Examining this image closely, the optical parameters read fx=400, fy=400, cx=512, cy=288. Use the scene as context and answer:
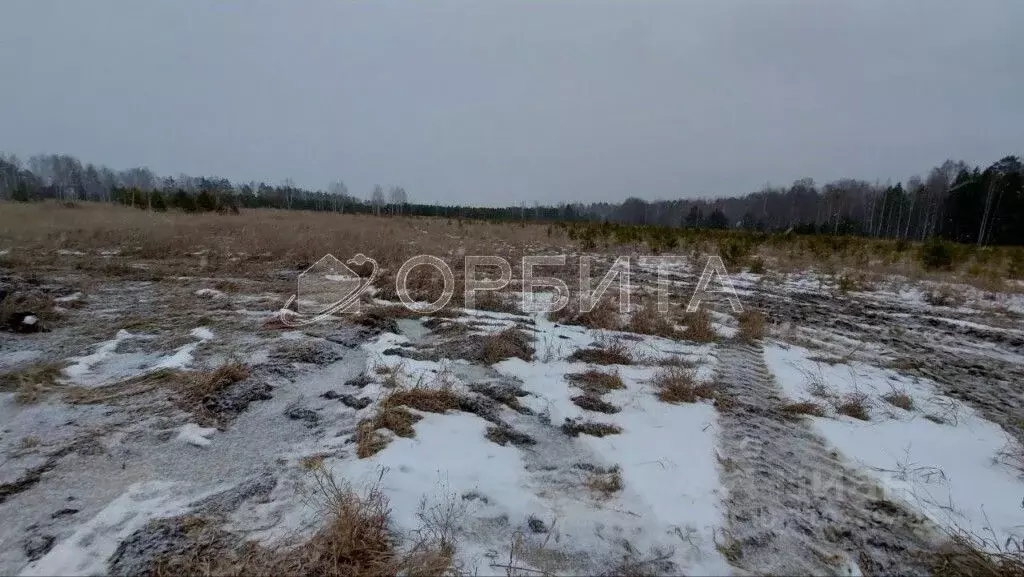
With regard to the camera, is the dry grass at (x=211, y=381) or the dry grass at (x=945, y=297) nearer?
the dry grass at (x=211, y=381)

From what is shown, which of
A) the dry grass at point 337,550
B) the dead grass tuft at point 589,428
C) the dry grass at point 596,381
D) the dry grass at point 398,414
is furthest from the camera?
the dry grass at point 596,381

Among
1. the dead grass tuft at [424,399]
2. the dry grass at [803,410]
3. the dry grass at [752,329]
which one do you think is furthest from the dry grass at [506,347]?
the dry grass at [752,329]

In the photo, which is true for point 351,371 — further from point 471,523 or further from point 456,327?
point 471,523

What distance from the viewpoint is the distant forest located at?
25.8 meters

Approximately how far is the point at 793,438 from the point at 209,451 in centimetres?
452

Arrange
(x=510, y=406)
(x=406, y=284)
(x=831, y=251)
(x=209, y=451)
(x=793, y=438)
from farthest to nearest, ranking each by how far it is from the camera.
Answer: (x=831, y=251), (x=406, y=284), (x=510, y=406), (x=793, y=438), (x=209, y=451)

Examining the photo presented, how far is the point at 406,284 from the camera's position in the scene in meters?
8.47

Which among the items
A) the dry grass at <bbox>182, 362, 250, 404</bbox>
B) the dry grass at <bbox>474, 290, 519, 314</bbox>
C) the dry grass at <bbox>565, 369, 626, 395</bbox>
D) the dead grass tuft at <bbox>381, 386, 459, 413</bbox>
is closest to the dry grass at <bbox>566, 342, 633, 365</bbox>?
the dry grass at <bbox>565, 369, 626, 395</bbox>

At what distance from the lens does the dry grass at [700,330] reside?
19.1ft

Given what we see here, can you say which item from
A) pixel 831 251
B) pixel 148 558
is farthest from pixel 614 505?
pixel 831 251
